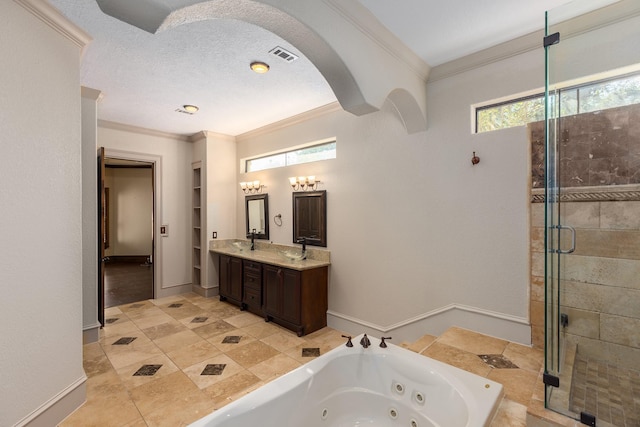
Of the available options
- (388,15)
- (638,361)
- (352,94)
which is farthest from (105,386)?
(638,361)

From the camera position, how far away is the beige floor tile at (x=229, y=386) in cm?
232

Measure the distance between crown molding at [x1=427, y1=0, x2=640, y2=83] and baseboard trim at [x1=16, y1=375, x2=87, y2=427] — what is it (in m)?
3.96

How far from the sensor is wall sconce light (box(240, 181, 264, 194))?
16.0 feet

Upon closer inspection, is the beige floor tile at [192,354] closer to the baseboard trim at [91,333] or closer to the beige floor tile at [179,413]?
the beige floor tile at [179,413]

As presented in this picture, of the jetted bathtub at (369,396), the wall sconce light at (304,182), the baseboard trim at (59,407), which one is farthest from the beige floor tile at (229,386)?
the wall sconce light at (304,182)

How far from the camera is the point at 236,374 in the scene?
2.66 meters

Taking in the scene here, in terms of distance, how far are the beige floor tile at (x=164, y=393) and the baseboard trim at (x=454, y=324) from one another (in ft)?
6.07

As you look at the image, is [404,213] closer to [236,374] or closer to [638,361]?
[638,361]

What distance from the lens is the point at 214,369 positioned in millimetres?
2748

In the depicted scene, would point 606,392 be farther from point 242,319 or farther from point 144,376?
point 242,319

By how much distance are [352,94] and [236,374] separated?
2610mm

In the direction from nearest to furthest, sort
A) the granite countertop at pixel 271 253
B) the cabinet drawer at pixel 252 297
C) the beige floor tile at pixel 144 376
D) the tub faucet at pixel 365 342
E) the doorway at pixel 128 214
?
the tub faucet at pixel 365 342
the beige floor tile at pixel 144 376
the granite countertop at pixel 271 253
the cabinet drawer at pixel 252 297
the doorway at pixel 128 214

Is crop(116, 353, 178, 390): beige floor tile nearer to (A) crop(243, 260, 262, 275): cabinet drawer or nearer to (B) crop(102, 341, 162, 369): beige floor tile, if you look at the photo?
(B) crop(102, 341, 162, 369): beige floor tile

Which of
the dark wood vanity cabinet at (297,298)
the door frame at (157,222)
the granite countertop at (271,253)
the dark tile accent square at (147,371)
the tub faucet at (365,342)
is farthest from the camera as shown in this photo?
the door frame at (157,222)
